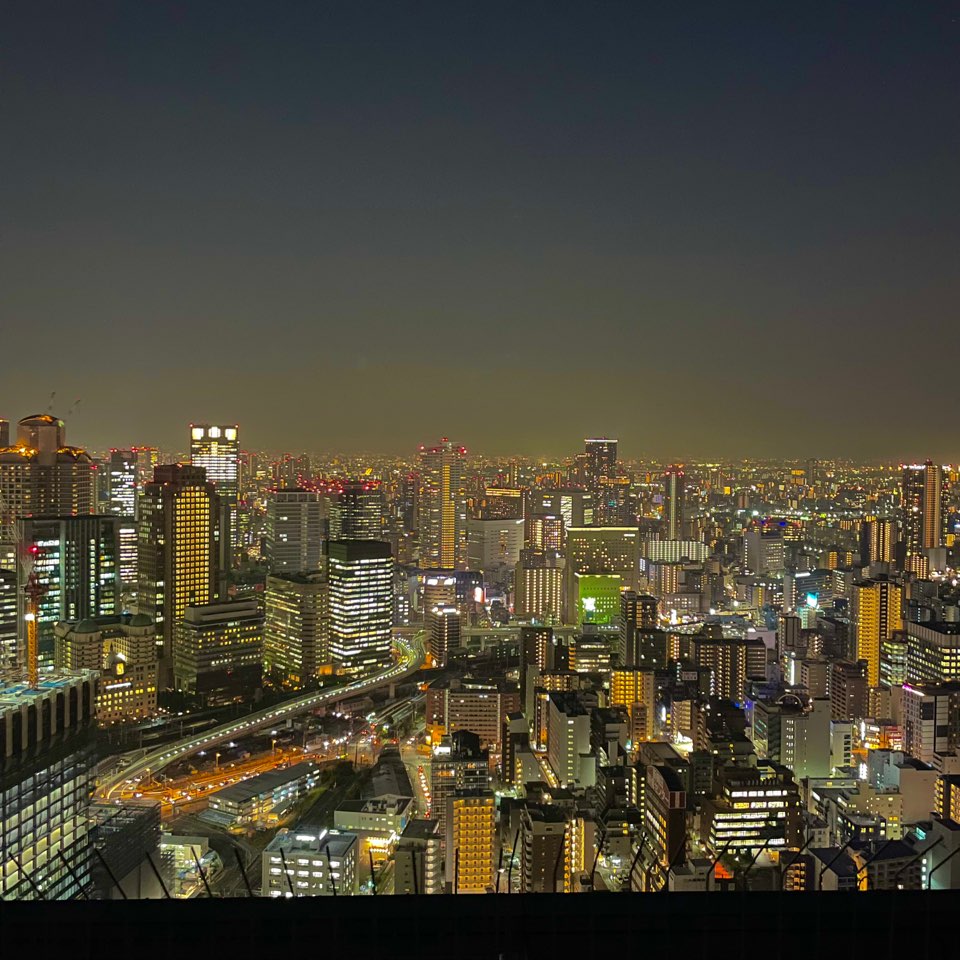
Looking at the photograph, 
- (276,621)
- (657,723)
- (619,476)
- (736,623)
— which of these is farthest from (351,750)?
(619,476)

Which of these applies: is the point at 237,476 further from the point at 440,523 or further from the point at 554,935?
the point at 554,935

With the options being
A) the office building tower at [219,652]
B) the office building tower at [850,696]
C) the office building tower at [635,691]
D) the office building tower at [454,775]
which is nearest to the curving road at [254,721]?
the office building tower at [219,652]

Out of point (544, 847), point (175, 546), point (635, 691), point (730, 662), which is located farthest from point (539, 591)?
point (544, 847)

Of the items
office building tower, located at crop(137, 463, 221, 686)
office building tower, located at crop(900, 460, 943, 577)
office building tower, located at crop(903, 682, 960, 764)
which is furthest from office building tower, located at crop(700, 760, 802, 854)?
office building tower, located at crop(900, 460, 943, 577)

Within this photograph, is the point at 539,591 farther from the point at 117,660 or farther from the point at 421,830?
the point at 421,830

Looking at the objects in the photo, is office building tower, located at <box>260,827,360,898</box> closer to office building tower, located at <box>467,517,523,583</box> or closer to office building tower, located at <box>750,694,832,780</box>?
office building tower, located at <box>750,694,832,780</box>

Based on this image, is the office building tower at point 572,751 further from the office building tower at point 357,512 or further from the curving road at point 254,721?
the office building tower at point 357,512
